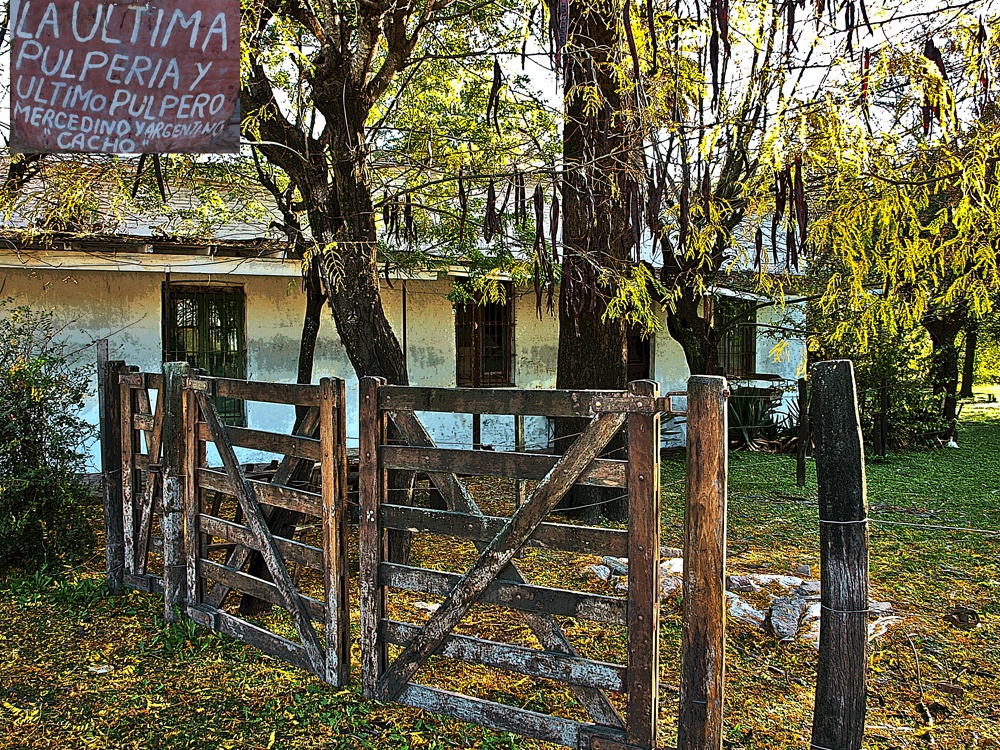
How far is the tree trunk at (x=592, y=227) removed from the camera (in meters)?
6.39

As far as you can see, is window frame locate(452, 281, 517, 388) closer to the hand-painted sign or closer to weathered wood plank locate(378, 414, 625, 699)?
weathered wood plank locate(378, 414, 625, 699)

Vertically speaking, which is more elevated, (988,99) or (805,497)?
(988,99)

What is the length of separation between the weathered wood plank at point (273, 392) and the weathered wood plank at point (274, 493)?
19.1 inches

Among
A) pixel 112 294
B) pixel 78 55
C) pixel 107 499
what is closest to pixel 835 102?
pixel 78 55

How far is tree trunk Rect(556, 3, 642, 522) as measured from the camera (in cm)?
639

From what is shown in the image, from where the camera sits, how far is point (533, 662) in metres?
3.72

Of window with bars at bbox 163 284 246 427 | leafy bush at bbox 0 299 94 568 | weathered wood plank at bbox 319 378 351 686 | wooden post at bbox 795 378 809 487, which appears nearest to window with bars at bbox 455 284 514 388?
window with bars at bbox 163 284 246 427

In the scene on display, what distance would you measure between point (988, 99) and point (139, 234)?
8.13 metres

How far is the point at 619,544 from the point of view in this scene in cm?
347

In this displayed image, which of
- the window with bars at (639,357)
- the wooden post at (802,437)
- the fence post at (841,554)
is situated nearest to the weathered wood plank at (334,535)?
the fence post at (841,554)

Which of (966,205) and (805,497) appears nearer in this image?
(966,205)

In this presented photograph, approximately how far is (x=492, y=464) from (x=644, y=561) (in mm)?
850

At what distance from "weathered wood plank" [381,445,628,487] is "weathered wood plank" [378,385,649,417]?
0.20m

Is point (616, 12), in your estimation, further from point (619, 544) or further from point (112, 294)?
point (112, 294)
